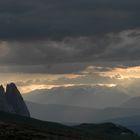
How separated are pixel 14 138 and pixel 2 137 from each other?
181 inches

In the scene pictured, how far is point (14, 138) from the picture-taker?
650 feet

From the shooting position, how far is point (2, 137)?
7721 inches
